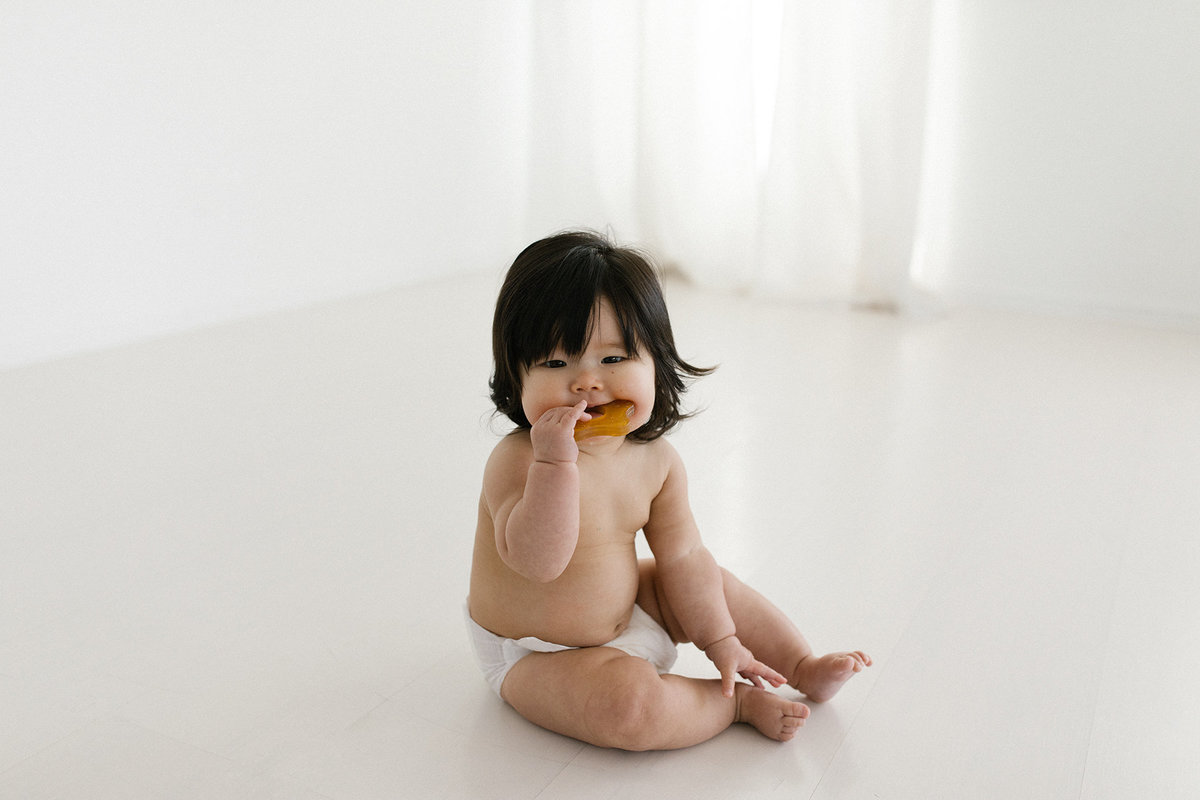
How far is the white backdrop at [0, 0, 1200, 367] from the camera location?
2.29 meters

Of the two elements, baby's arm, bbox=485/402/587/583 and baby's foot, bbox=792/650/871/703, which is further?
baby's foot, bbox=792/650/871/703

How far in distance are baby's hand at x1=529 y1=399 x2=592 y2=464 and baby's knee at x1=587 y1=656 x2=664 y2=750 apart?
0.64 ft

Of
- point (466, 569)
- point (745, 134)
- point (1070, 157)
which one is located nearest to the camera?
point (466, 569)

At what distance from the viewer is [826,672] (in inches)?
39.4

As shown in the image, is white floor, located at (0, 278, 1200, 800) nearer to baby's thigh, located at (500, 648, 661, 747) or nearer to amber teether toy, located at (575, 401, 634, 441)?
baby's thigh, located at (500, 648, 661, 747)

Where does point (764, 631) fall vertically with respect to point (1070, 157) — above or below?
below

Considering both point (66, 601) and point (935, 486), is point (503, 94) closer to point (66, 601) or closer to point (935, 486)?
point (935, 486)

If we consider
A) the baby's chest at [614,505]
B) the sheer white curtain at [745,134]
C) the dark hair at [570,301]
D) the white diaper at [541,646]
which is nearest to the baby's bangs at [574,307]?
the dark hair at [570,301]

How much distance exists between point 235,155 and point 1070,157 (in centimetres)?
205

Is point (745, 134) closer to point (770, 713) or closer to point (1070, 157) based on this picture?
point (1070, 157)

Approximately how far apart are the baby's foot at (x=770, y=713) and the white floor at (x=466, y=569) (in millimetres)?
14

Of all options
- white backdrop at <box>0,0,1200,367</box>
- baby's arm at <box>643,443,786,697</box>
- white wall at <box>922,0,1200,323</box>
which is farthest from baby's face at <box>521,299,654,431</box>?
white wall at <box>922,0,1200,323</box>

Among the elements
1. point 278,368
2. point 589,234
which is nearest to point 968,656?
point 589,234

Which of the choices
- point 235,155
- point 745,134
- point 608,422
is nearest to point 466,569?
point 608,422
